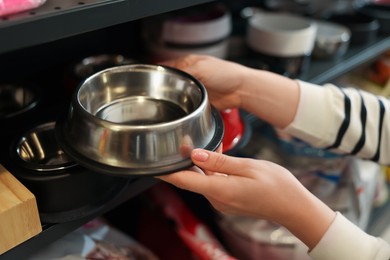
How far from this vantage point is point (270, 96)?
0.75 metres

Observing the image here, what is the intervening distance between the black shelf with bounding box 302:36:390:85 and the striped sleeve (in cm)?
17

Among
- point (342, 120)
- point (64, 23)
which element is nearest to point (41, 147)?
point (64, 23)

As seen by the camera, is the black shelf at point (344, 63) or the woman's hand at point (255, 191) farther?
the black shelf at point (344, 63)

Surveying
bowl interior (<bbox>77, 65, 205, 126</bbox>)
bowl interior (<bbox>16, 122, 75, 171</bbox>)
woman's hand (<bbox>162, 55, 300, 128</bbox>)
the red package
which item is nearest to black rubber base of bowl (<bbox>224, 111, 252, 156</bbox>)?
woman's hand (<bbox>162, 55, 300, 128</bbox>)

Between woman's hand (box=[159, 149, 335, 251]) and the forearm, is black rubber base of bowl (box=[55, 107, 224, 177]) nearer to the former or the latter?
woman's hand (box=[159, 149, 335, 251])

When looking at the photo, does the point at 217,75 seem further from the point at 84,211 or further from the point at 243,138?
the point at 84,211

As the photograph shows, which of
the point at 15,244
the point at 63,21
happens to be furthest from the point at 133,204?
the point at 63,21

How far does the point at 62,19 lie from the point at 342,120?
1.69 feet

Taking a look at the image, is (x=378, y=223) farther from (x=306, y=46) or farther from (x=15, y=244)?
(x=15, y=244)

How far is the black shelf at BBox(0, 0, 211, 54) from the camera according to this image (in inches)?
16.6

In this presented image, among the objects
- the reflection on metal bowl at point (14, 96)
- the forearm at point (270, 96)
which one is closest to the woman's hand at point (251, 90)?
the forearm at point (270, 96)

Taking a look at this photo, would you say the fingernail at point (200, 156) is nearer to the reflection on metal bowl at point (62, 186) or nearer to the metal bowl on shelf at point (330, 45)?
the reflection on metal bowl at point (62, 186)

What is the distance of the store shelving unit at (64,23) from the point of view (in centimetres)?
42

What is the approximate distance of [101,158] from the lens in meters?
0.49
